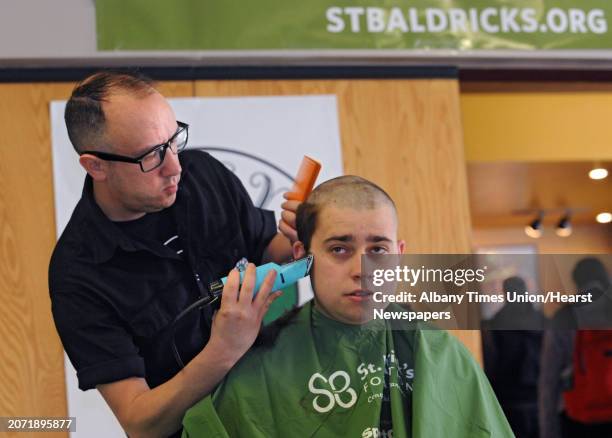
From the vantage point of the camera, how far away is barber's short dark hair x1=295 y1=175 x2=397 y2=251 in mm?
1914

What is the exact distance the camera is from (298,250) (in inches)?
76.6

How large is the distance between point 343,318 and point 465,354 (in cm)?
30

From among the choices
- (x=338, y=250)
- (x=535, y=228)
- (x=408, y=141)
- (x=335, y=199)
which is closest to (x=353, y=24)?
(x=408, y=141)

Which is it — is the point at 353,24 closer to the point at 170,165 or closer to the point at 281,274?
the point at 170,165

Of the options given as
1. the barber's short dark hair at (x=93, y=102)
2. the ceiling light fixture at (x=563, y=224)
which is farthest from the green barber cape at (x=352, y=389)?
the ceiling light fixture at (x=563, y=224)

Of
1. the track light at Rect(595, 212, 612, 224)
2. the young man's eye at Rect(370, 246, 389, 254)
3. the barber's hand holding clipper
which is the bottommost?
the barber's hand holding clipper

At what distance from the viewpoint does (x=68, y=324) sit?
6.44 feet

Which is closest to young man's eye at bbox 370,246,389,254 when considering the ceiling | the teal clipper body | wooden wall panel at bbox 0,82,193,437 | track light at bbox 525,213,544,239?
the teal clipper body

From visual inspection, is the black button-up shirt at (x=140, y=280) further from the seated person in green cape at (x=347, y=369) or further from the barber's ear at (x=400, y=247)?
the barber's ear at (x=400, y=247)

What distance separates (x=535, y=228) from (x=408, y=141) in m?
2.86

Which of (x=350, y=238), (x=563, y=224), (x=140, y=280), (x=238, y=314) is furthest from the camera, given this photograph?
(x=563, y=224)

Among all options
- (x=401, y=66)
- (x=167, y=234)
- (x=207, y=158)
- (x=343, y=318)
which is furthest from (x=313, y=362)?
(x=401, y=66)

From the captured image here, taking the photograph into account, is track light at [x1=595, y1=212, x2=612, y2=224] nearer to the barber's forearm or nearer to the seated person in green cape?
the seated person in green cape

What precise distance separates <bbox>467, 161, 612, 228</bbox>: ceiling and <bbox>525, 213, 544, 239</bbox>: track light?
0.04 metres
